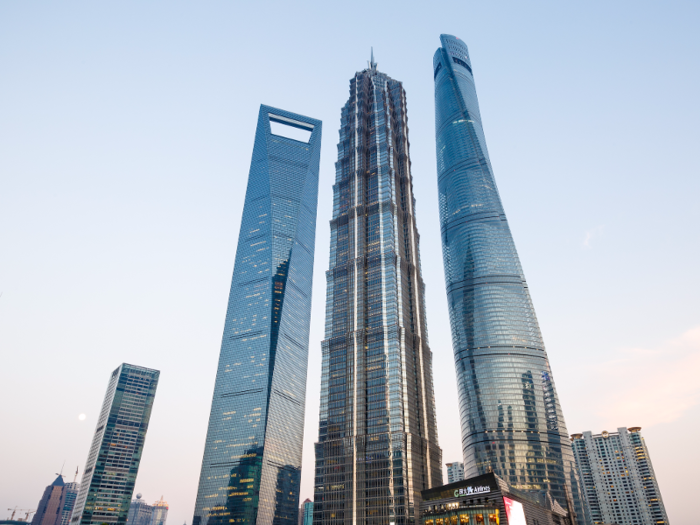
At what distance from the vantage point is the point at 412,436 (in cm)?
18725

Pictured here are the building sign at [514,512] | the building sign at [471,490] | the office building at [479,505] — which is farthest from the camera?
the building sign at [471,490]

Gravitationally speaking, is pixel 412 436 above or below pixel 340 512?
above

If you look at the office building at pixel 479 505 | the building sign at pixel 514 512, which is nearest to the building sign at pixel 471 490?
the office building at pixel 479 505

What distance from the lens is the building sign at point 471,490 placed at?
12910 centimetres

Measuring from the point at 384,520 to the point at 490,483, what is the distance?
187 ft

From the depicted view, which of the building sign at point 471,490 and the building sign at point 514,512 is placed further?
the building sign at point 471,490

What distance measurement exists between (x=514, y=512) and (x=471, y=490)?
11138 mm

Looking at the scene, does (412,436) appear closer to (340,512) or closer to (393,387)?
(393,387)

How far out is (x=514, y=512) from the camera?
12912 cm

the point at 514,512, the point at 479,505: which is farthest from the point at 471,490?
the point at 514,512

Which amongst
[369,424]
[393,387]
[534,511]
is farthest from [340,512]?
[534,511]

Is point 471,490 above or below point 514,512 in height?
above

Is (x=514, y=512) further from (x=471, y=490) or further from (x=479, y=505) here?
(x=471, y=490)

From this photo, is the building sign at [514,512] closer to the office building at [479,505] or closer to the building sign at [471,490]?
the office building at [479,505]
